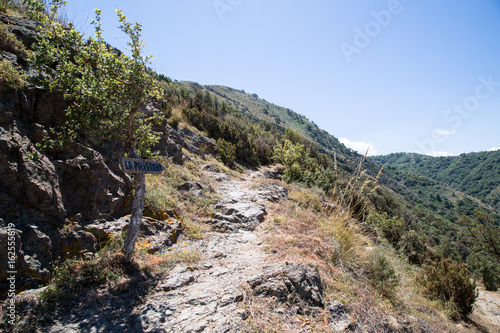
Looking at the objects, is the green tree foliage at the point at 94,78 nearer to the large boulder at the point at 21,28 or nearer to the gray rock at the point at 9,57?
the gray rock at the point at 9,57

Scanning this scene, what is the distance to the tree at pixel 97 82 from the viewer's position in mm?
3311

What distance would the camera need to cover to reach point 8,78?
11.3 feet

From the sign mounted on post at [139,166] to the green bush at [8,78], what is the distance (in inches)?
83.7

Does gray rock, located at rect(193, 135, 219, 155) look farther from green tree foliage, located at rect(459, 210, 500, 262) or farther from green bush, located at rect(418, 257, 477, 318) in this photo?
green tree foliage, located at rect(459, 210, 500, 262)

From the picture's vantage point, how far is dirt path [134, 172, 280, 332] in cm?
265

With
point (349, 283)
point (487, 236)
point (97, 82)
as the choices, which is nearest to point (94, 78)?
point (97, 82)

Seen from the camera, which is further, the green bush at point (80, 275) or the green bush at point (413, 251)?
the green bush at point (413, 251)

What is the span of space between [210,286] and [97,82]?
12.4ft

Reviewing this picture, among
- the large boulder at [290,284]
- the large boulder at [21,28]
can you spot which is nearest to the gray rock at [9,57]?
the large boulder at [21,28]

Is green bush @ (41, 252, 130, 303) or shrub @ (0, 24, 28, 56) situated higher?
shrub @ (0, 24, 28, 56)

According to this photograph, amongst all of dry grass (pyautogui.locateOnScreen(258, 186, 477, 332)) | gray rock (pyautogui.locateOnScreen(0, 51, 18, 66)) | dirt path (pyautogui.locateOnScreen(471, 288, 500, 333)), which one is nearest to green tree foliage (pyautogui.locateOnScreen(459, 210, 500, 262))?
dirt path (pyautogui.locateOnScreen(471, 288, 500, 333))

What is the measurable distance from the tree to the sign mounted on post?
217 millimetres

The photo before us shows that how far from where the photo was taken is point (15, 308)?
8.12ft

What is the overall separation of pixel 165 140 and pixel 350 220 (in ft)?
28.0
